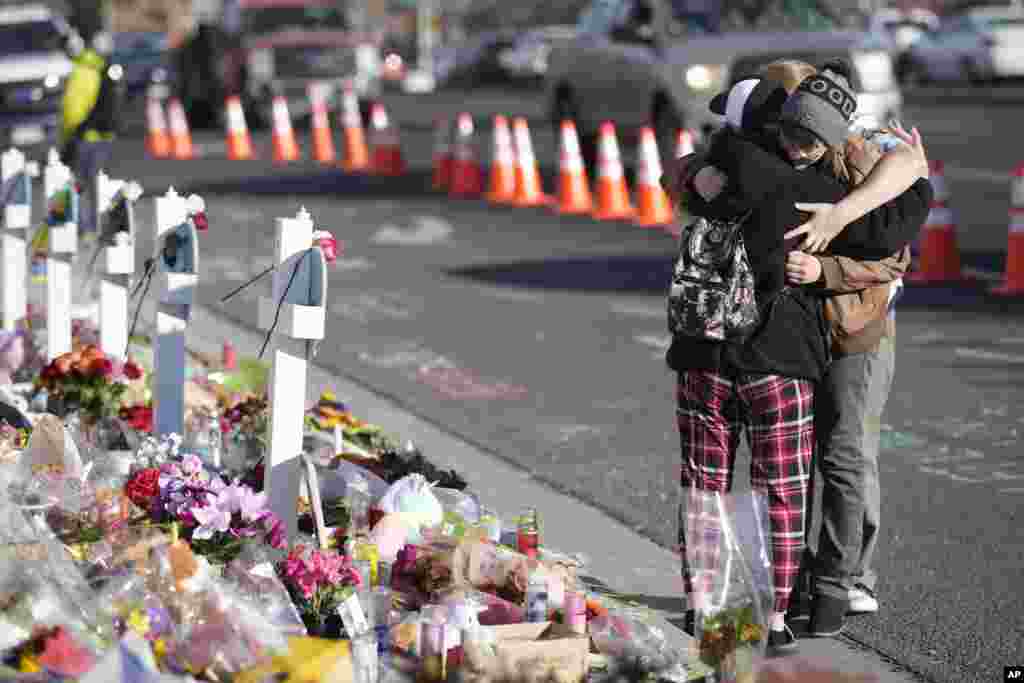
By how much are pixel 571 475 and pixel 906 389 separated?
240cm

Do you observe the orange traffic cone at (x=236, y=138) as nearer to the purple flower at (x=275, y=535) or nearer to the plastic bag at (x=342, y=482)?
the plastic bag at (x=342, y=482)

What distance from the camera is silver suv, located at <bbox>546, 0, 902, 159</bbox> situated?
18031 mm

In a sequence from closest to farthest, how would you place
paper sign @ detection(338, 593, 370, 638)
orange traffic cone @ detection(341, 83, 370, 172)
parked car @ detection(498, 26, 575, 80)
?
paper sign @ detection(338, 593, 370, 638)
orange traffic cone @ detection(341, 83, 370, 172)
parked car @ detection(498, 26, 575, 80)

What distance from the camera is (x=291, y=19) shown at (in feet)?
109

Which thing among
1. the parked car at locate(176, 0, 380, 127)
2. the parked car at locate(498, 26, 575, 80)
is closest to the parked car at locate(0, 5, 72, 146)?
the parked car at locate(176, 0, 380, 127)

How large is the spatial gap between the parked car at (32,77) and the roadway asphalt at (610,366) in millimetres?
3829

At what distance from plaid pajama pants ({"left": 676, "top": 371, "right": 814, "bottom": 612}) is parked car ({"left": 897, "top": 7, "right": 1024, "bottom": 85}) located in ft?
107

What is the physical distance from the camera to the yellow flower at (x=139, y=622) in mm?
4969

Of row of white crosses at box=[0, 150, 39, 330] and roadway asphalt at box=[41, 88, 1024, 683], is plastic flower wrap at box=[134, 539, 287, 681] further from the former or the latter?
row of white crosses at box=[0, 150, 39, 330]

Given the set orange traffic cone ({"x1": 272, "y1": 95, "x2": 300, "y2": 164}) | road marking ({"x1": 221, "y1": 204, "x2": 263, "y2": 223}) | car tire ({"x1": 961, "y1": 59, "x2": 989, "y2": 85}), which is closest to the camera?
road marking ({"x1": 221, "y1": 204, "x2": 263, "y2": 223})

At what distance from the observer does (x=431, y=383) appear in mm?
10625

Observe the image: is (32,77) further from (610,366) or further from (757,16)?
(610,366)

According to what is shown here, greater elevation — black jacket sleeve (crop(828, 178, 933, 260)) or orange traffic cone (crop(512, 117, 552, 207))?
black jacket sleeve (crop(828, 178, 933, 260))

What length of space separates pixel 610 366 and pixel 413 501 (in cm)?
460
